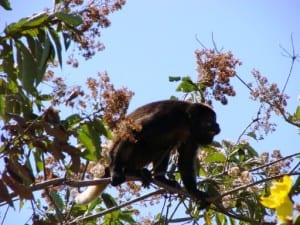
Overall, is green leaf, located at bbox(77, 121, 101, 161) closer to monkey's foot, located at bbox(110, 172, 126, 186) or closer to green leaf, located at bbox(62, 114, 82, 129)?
green leaf, located at bbox(62, 114, 82, 129)

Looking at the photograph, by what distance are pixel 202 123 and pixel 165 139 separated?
59cm

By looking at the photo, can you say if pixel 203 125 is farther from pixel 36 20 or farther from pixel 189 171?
pixel 36 20

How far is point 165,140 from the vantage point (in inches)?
232

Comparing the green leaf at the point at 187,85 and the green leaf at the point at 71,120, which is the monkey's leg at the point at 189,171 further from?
the green leaf at the point at 71,120

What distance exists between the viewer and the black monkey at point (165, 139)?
5652mm

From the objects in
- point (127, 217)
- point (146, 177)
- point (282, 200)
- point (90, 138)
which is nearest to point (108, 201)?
point (127, 217)

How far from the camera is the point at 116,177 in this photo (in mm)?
5301

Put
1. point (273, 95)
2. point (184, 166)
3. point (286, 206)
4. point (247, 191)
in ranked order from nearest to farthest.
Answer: point (286, 206) < point (273, 95) < point (247, 191) < point (184, 166)

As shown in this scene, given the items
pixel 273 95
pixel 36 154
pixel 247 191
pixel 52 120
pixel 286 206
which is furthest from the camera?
pixel 247 191

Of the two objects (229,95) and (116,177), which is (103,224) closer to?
(116,177)

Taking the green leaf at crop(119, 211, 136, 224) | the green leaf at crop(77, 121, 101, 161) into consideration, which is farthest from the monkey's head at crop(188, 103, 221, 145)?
the green leaf at crop(77, 121, 101, 161)

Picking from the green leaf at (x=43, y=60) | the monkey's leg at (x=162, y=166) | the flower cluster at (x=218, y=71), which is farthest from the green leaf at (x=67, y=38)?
the monkey's leg at (x=162, y=166)

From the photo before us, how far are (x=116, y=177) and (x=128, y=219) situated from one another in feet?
2.28

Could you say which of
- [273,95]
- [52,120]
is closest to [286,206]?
[52,120]
